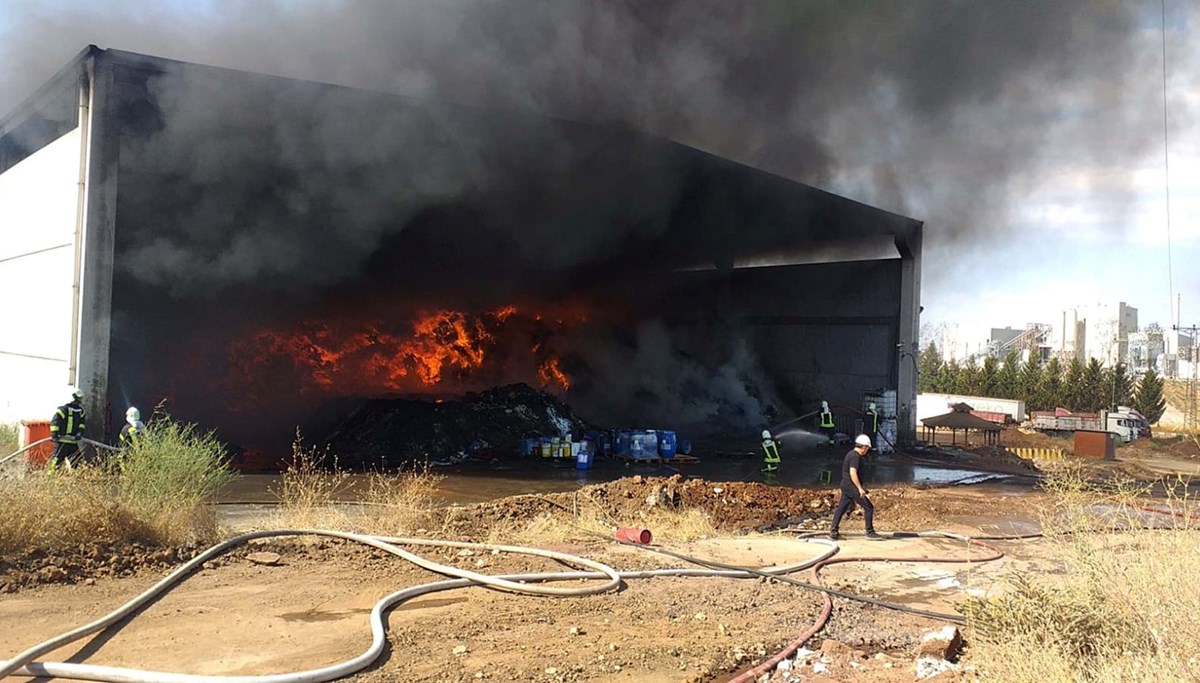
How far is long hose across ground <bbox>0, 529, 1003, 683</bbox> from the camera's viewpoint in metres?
3.58

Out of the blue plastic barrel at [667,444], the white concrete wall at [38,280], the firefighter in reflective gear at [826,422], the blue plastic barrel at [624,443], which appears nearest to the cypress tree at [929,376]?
the firefighter in reflective gear at [826,422]

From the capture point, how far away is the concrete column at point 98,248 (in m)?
11.0

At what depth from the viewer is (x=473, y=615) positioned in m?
4.95

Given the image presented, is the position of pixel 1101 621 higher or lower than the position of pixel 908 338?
lower

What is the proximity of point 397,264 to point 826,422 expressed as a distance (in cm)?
1106

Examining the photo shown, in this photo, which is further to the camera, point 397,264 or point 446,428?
point 397,264

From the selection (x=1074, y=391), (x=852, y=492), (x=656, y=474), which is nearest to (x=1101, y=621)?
(x=852, y=492)

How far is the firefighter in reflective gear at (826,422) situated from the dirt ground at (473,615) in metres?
10.5

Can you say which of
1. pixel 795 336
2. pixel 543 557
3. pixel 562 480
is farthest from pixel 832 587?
pixel 795 336

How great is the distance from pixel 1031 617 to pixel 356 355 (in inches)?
690

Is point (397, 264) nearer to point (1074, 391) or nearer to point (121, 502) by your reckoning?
point (121, 502)

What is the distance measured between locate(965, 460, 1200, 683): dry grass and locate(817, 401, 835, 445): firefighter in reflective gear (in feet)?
43.8

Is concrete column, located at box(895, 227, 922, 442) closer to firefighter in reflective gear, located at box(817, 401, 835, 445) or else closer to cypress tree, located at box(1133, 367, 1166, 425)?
firefighter in reflective gear, located at box(817, 401, 835, 445)

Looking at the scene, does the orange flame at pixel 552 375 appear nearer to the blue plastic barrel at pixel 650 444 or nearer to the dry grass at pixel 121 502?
the blue plastic barrel at pixel 650 444
